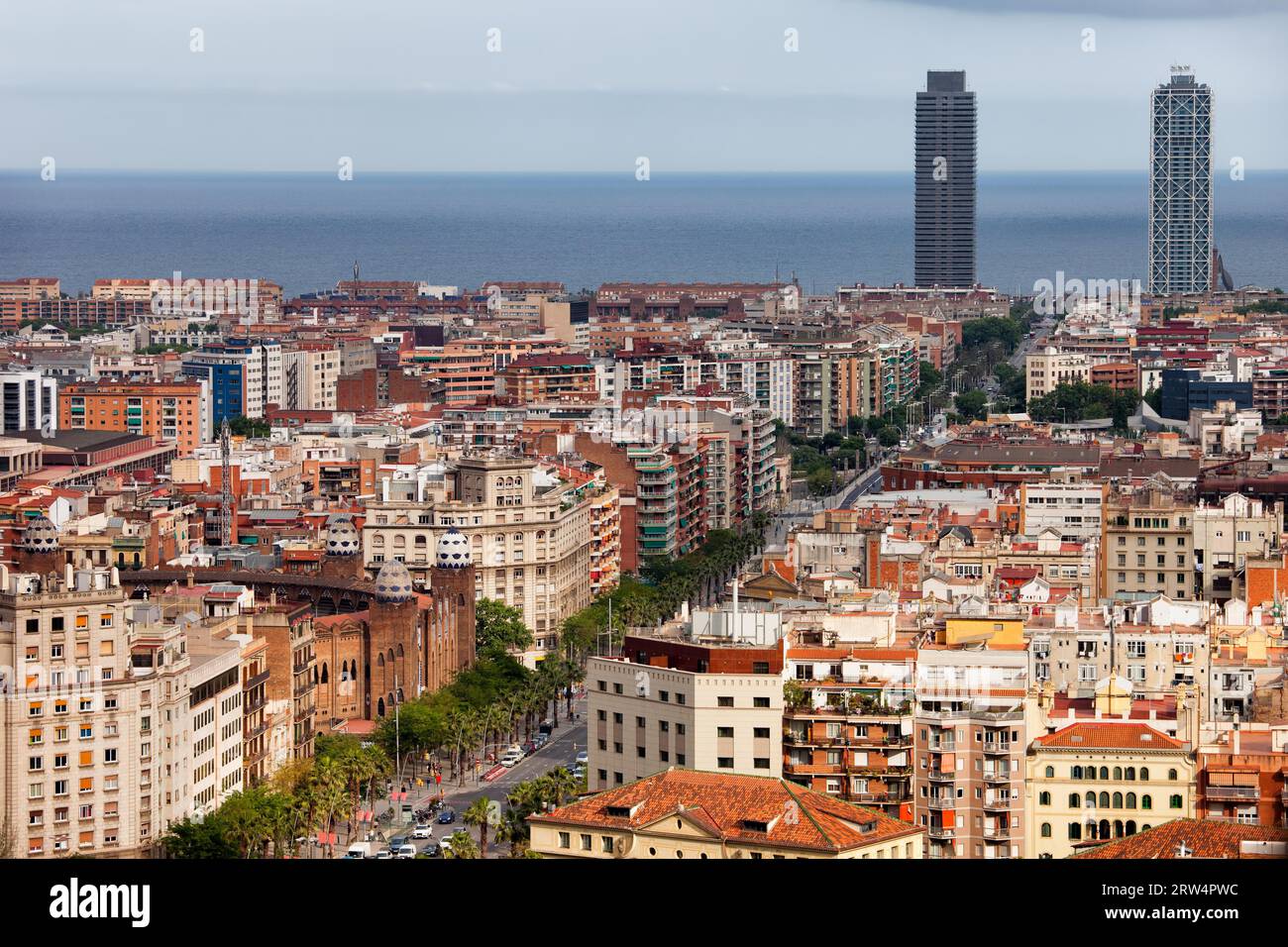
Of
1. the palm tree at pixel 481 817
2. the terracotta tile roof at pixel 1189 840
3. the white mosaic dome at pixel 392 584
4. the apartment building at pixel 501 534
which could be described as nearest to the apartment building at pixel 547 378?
the apartment building at pixel 501 534

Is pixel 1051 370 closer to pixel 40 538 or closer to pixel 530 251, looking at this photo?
pixel 40 538

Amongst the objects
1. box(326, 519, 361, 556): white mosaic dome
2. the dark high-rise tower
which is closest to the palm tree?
box(326, 519, 361, 556): white mosaic dome

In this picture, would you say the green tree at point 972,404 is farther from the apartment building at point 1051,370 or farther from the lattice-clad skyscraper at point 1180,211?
the lattice-clad skyscraper at point 1180,211

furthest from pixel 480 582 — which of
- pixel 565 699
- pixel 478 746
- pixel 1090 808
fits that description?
pixel 1090 808

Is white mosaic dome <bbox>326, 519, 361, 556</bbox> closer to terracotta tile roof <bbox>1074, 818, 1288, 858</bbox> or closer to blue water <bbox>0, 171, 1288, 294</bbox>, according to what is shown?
terracotta tile roof <bbox>1074, 818, 1288, 858</bbox>

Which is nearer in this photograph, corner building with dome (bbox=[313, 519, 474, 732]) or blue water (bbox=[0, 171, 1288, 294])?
corner building with dome (bbox=[313, 519, 474, 732])
